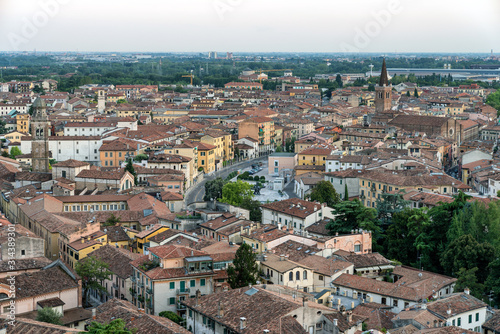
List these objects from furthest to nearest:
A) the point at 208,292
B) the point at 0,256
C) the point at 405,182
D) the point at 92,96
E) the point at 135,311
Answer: the point at 92,96, the point at 405,182, the point at 0,256, the point at 208,292, the point at 135,311

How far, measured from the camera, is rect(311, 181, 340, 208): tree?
29.6 m

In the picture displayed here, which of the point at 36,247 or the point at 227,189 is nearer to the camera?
the point at 36,247

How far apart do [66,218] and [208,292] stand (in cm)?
905

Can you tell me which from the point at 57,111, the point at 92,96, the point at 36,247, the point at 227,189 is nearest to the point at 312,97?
the point at 92,96

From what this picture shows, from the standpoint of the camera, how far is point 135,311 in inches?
605

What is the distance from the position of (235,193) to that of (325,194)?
3.78 m

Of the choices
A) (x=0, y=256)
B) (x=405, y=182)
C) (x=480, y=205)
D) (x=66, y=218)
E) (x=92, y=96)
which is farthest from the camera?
(x=92, y=96)

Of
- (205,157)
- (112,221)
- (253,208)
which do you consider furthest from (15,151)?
(253,208)

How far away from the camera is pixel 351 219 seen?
81.2 ft

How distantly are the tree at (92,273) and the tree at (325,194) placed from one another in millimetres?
12129

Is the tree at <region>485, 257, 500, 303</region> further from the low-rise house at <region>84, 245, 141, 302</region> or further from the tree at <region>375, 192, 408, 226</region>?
the low-rise house at <region>84, 245, 141, 302</region>

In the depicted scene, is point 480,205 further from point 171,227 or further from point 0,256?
point 0,256

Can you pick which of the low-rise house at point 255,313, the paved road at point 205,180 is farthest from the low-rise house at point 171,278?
the paved road at point 205,180

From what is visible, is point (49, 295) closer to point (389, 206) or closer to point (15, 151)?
point (389, 206)
